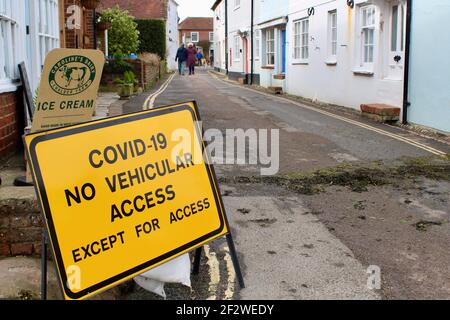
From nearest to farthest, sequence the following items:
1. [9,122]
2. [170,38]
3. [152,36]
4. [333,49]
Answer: [9,122]
[333,49]
[152,36]
[170,38]

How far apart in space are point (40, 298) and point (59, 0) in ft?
25.8

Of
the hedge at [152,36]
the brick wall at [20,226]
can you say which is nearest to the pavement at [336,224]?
the brick wall at [20,226]

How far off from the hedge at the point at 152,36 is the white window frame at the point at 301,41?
66.1 feet

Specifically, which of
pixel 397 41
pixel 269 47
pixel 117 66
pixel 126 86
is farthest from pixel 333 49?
pixel 269 47

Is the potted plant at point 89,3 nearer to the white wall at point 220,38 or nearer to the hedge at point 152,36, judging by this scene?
the hedge at point 152,36

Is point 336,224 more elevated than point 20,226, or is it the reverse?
point 20,226

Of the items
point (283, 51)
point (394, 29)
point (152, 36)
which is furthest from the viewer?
point (152, 36)

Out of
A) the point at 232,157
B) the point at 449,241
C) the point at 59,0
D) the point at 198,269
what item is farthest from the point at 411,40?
the point at 198,269

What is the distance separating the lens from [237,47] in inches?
1373

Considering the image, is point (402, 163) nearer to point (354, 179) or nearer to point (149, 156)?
point (354, 179)

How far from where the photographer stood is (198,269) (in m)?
4.20

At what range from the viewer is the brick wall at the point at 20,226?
Answer: 414cm

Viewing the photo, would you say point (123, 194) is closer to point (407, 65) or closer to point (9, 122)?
point (9, 122)

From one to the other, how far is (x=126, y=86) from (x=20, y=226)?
13185 mm
